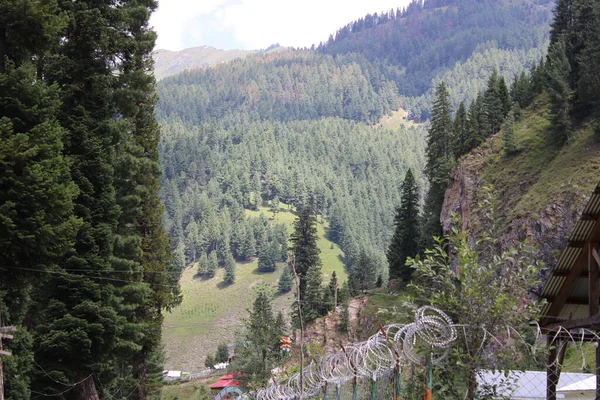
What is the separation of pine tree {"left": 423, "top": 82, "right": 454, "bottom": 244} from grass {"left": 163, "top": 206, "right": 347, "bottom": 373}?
5324cm

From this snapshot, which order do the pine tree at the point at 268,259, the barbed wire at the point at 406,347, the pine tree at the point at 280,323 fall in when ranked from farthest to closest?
the pine tree at the point at 268,259, the pine tree at the point at 280,323, the barbed wire at the point at 406,347

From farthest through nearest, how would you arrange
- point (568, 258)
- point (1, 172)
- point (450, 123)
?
1. point (450, 123)
2. point (1, 172)
3. point (568, 258)

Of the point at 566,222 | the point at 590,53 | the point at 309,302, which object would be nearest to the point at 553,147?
the point at 590,53

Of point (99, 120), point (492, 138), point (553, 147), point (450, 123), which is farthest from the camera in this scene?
point (450, 123)

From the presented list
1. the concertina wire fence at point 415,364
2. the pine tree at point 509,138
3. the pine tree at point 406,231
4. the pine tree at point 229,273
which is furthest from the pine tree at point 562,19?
the pine tree at point 229,273

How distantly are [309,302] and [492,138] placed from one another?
2217 cm

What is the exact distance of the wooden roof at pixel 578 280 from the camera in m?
10.6

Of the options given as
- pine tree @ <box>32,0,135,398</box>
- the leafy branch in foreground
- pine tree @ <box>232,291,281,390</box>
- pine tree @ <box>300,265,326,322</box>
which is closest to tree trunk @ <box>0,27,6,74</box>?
pine tree @ <box>32,0,135,398</box>

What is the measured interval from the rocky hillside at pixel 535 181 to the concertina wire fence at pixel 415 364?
1432 cm

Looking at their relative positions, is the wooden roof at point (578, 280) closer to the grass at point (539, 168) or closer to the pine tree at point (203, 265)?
the grass at point (539, 168)

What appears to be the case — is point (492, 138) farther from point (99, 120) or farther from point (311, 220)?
point (99, 120)

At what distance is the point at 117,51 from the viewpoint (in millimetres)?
23516

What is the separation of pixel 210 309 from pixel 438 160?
10155 centimetres

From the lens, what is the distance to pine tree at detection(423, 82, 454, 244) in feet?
206
